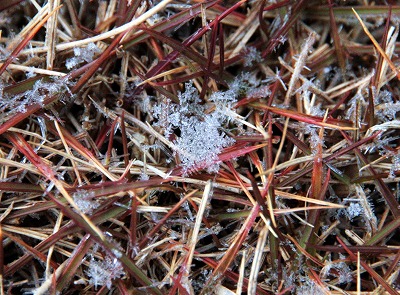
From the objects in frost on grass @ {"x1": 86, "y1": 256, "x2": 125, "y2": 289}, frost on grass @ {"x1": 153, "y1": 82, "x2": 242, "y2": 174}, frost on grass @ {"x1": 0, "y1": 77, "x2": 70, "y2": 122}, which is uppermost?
frost on grass @ {"x1": 0, "y1": 77, "x2": 70, "y2": 122}

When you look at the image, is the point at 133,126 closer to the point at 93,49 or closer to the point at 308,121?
the point at 93,49

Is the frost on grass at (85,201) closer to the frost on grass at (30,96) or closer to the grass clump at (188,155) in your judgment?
the grass clump at (188,155)

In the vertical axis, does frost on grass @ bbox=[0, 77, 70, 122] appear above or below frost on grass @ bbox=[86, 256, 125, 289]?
above

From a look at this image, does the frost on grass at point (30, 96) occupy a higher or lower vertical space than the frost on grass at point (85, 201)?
higher

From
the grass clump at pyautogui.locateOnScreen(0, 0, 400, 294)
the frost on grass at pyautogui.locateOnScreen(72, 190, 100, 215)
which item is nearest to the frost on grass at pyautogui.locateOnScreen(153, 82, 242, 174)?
the grass clump at pyautogui.locateOnScreen(0, 0, 400, 294)

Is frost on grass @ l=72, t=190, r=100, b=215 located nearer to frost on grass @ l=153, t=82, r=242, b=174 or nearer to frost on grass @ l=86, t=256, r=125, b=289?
frost on grass @ l=86, t=256, r=125, b=289

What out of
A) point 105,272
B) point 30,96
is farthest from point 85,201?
point 30,96

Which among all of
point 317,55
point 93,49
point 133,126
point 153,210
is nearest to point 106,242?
point 153,210

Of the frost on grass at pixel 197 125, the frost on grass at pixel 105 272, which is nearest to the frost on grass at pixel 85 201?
the frost on grass at pixel 105 272

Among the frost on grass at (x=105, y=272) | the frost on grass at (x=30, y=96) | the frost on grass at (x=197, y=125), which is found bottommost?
the frost on grass at (x=105, y=272)

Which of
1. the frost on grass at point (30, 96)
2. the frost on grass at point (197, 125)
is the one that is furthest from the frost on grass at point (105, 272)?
the frost on grass at point (30, 96)
